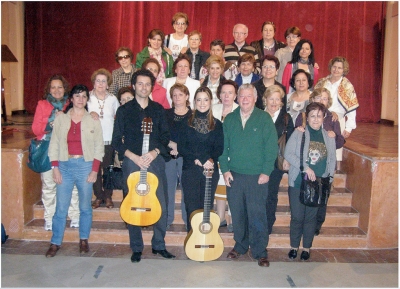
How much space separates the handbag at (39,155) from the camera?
3.73 metres

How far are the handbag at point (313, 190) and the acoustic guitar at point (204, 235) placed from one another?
0.82 m

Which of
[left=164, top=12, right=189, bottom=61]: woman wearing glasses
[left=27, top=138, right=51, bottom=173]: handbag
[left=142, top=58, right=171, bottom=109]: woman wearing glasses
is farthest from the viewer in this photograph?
[left=164, top=12, right=189, bottom=61]: woman wearing glasses

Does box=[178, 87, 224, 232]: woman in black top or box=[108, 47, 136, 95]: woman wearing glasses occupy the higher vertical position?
box=[108, 47, 136, 95]: woman wearing glasses

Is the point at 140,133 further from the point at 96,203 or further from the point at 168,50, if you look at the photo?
the point at 168,50

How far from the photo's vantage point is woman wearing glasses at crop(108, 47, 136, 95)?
4.39 m

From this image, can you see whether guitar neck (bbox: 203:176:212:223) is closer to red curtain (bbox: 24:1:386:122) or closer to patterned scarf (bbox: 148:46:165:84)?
patterned scarf (bbox: 148:46:165:84)

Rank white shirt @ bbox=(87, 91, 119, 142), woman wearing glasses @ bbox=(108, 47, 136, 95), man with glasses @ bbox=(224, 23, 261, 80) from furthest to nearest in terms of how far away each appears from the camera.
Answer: man with glasses @ bbox=(224, 23, 261, 80), woman wearing glasses @ bbox=(108, 47, 136, 95), white shirt @ bbox=(87, 91, 119, 142)

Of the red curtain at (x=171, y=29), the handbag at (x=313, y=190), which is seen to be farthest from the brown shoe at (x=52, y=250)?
the red curtain at (x=171, y=29)

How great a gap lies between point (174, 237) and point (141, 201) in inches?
34.5

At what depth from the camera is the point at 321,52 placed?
342 inches

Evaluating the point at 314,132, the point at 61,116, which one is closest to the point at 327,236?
the point at 314,132

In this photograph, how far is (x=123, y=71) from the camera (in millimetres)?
4465

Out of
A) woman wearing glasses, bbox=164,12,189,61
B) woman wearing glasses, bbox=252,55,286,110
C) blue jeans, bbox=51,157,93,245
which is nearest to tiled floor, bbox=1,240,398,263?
blue jeans, bbox=51,157,93,245

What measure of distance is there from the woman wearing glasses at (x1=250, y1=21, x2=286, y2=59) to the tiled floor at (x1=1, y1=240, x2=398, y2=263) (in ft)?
8.39
